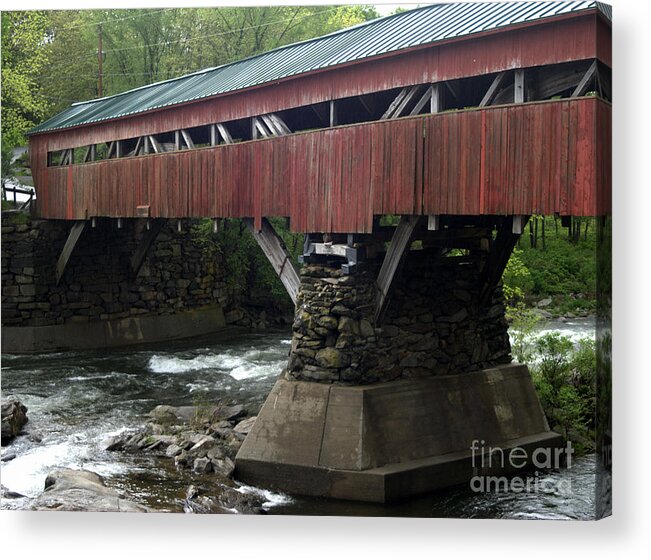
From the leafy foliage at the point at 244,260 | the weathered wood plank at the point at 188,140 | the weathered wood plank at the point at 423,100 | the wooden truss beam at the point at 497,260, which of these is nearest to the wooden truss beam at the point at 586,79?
the weathered wood plank at the point at 423,100

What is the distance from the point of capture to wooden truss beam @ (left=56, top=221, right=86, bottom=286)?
17.6m

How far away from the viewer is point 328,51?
10.7 m

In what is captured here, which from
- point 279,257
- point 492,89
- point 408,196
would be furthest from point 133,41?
point 492,89

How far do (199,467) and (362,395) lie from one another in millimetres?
2169

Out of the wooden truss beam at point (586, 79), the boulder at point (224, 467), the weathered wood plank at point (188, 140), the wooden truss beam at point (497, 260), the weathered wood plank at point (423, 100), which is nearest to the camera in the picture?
the wooden truss beam at point (586, 79)

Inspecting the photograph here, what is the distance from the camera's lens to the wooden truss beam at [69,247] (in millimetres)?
17625

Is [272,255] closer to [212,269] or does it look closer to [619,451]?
[619,451]

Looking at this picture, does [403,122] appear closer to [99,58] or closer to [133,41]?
[133,41]

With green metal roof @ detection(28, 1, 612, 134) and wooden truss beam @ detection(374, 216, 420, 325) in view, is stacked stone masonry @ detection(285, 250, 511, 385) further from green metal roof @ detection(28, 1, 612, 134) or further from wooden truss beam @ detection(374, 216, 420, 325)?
green metal roof @ detection(28, 1, 612, 134)

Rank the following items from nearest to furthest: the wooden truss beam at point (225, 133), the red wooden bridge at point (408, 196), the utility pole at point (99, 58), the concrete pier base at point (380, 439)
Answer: the red wooden bridge at point (408, 196), the concrete pier base at point (380, 439), the utility pole at point (99, 58), the wooden truss beam at point (225, 133)

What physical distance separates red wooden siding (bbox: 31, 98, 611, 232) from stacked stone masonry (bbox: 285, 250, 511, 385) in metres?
0.82

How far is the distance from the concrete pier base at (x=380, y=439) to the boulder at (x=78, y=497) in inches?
61.4

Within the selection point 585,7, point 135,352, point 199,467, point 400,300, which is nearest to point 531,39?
point 585,7

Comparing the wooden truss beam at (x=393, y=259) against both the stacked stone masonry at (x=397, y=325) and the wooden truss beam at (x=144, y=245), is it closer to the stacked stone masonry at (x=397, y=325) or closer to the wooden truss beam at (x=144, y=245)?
the stacked stone masonry at (x=397, y=325)
